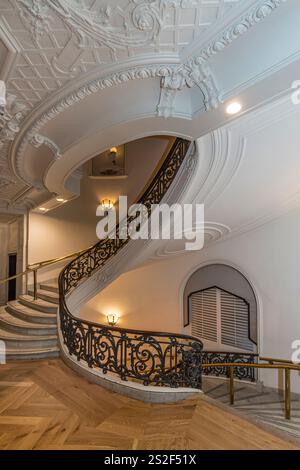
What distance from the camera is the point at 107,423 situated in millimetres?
2715

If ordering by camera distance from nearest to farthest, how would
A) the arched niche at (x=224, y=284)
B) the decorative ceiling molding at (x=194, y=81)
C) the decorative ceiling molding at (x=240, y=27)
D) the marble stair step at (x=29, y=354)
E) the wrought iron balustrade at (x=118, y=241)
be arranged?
the decorative ceiling molding at (x=240, y=27)
the decorative ceiling molding at (x=194, y=81)
the marble stair step at (x=29, y=354)
the wrought iron balustrade at (x=118, y=241)
the arched niche at (x=224, y=284)

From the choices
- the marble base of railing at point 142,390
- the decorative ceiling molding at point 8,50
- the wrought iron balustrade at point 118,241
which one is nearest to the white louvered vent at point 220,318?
the wrought iron balustrade at point 118,241

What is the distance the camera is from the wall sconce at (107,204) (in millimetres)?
8305

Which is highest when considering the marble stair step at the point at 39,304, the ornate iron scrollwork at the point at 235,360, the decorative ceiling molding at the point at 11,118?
the decorative ceiling molding at the point at 11,118

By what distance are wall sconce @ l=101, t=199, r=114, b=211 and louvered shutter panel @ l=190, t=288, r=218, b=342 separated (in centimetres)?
365

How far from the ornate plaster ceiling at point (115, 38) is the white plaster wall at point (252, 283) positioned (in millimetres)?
4932

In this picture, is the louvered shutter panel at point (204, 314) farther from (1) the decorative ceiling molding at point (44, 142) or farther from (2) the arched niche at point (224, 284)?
(1) the decorative ceiling molding at point (44, 142)

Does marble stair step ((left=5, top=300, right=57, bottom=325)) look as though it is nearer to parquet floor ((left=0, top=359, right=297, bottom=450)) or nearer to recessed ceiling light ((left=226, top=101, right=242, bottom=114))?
parquet floor ((left=0, top=359, right=297, bottom=450))

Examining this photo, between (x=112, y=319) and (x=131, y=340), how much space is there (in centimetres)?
436

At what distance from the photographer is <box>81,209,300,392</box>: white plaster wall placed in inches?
243

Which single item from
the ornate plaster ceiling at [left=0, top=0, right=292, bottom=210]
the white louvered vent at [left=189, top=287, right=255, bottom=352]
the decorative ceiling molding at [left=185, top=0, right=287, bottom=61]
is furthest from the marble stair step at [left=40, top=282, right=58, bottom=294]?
the decorative ceiling molding at [left=185, top=0, right=287, bottom=61]

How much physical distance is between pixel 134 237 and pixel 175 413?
3.50m

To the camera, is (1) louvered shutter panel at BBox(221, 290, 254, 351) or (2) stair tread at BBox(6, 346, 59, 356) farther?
(1) louvered shutter panel at BBox(221, 290, 254, 351)

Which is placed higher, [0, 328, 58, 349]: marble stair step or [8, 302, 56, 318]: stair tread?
[8, 302, 56, 318]: stair tread
